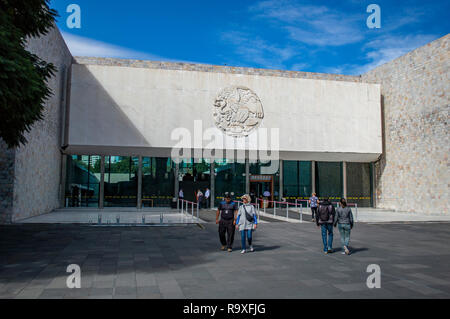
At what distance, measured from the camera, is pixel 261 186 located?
1202 inches

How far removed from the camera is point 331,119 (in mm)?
29391

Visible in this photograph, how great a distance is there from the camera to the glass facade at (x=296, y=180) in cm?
3078

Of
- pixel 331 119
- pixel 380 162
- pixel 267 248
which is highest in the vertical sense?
pixel 331 119

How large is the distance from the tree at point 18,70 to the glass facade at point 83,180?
17778mm

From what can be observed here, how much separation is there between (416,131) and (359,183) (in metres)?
7.13

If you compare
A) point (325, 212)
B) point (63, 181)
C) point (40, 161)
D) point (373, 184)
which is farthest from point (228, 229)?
point (373, 184)

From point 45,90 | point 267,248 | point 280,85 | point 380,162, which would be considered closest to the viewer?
A: point 45,90

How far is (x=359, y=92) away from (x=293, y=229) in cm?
1778

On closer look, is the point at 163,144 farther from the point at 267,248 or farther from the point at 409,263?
the point at 409,263

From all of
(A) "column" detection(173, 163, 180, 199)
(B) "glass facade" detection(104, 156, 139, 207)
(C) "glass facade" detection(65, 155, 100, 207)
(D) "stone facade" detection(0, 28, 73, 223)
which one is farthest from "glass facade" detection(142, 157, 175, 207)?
(D) "stone facade" detection(0, 28, 73, 223)

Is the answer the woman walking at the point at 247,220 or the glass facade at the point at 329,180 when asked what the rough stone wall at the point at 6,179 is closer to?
the woman walking at the point at 247,220

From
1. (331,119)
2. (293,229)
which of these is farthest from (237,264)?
(331,119)

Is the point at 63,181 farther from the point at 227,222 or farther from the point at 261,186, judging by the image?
the point at 227,222
